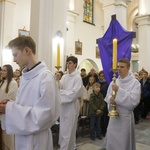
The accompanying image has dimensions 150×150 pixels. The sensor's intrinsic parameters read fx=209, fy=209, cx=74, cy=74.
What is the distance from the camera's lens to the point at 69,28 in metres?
12.2

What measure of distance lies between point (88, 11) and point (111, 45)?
1259 centimetres

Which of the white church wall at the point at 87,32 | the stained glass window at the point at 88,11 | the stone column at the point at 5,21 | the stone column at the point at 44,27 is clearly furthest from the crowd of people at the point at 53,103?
the stained glass window at the point at 88,11

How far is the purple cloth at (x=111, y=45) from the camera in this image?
5180 millimetres

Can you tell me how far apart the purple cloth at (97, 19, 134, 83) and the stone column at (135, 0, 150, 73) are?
4.95 m

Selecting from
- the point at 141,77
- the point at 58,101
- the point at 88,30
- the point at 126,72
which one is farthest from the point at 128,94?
the point at 88,30

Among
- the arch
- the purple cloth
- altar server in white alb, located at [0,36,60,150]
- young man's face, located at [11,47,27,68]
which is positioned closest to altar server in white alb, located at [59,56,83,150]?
the purple cloth

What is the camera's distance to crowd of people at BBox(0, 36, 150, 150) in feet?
5.73

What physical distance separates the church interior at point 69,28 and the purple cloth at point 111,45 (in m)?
0.32

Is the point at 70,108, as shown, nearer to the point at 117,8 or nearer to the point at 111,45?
the point at 111,45

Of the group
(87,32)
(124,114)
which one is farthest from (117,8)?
(87,32)

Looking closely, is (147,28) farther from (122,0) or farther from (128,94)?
(128,94)

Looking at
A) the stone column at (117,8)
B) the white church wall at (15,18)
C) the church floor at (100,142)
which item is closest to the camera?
the church floor at (100,142)

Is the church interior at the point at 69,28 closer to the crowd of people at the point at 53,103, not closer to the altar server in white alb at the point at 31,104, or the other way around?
the crowd of people at the point at 53,103

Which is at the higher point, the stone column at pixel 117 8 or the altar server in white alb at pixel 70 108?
the stone column at pixel 117 8
